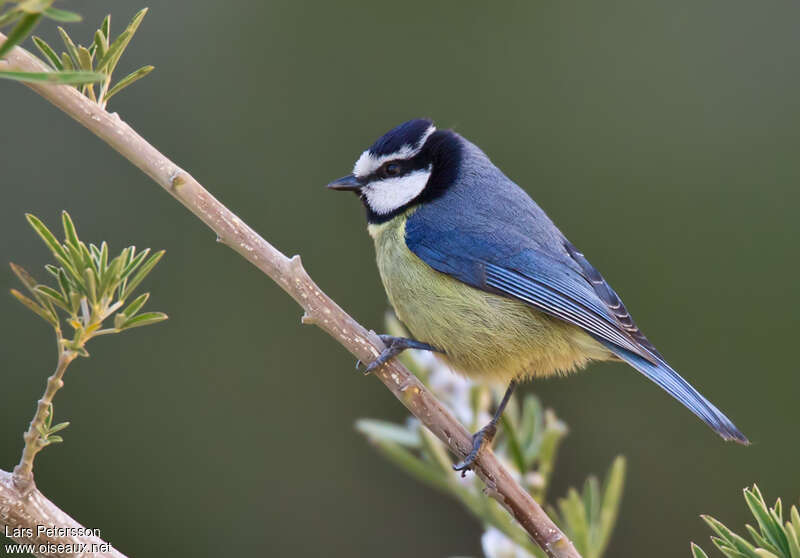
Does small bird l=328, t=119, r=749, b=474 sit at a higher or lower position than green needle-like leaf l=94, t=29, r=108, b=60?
lower

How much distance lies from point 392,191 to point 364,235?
6.52 feet

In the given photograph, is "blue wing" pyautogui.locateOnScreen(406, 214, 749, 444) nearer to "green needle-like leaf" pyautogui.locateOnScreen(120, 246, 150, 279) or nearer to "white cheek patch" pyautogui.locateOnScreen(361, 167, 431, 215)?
"white cheek patch" pyautogui.locateOnScreen(361, 167, 431, 215)

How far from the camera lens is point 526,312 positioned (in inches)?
89.4

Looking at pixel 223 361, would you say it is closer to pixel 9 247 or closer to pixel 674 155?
pixel 9 247

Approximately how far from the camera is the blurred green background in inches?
161

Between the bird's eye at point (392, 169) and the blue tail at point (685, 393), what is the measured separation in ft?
2.55

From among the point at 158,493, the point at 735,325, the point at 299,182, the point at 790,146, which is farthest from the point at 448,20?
the point at 158,493

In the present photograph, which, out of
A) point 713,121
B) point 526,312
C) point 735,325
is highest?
point 526,312

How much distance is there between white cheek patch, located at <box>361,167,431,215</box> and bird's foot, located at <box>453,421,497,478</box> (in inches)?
30.6

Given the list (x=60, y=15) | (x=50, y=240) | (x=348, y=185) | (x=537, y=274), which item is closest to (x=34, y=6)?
(x=60, y=15)

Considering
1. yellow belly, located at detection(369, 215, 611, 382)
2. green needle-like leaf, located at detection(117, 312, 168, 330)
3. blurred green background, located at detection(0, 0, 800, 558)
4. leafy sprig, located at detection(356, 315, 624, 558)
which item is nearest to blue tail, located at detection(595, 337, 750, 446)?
yellow belly, located at detection(369, 215, 611, 382)

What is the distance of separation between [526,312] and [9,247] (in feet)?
9.20

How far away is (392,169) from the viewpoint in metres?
2.58

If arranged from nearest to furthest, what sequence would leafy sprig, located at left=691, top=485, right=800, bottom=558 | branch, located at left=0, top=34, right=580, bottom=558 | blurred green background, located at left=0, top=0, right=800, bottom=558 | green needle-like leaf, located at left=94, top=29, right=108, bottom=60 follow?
leafy sprig, located at left=691, top=485, right=800, bottom=558 → green needle-like leaf, located at left=94, top=29, right=108, bottom=60 → branch, located at left=0, top=34, right=580, bottom=558 → blurred green background, located at left=0, top=0, right=800, bottom=558
